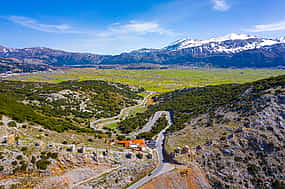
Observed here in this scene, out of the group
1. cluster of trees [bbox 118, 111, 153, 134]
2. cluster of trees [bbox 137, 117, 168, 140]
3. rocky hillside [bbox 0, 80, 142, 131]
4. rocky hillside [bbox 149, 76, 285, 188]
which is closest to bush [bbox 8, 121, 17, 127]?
rocky hillside [bbox 0, 80, 142, 131]

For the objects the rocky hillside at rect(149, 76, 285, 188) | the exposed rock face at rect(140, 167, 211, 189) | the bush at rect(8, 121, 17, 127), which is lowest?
the exposed rock face at rect(140, 167, 211, 189)

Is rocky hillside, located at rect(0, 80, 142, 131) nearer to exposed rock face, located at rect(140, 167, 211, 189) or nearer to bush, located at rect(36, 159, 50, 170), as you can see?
bush, located at rect(36, 159, 50, 170)

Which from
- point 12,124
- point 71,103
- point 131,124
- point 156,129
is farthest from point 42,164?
point 71,103

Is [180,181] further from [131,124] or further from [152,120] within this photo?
[152,120]

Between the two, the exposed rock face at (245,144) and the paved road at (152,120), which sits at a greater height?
the exposed rock face at (245,144)

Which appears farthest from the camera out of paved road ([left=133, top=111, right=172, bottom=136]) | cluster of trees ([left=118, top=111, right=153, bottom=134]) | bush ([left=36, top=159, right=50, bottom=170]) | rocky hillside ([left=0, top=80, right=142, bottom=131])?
rocky hillside ([left=0, top=80, right=142, bottom=131])

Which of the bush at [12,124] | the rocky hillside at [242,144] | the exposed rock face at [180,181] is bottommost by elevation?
the exposed rock face at [180,181]

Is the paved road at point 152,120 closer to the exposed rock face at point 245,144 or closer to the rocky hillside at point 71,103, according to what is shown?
the exposed rock face at point 245,144

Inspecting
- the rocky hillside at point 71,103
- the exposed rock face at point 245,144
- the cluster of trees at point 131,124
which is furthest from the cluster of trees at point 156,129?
the rocky hillside at point 71,103
